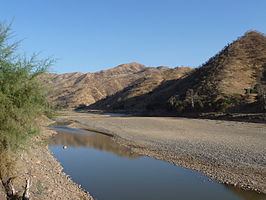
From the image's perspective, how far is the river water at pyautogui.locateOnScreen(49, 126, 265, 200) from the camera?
416 inches

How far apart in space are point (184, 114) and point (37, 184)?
4623cm

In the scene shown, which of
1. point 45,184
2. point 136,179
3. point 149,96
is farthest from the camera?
point 149,96

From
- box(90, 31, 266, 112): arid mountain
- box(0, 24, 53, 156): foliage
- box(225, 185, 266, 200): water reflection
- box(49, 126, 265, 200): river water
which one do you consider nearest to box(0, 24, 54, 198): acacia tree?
box(0, 24, 53, 156): foliage

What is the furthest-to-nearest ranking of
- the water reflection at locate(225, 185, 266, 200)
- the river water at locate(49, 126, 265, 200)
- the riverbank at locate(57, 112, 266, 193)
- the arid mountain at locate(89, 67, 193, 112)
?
the arid mountain at locate(89, 67, 193, 112) → the riverbank at locate(57, 112, 266, 193) → the river water at locate(49, 126, 265, 200) → the water reflection at locate(225, 185, 266, 200)

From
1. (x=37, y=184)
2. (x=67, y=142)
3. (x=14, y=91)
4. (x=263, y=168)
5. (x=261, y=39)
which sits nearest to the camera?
(x=14, y=91)

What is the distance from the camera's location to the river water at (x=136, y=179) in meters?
10.6

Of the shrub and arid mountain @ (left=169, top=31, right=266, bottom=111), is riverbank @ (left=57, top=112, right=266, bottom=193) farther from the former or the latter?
arid mountain @ (left=169, top=31, right=266, bottom=111)

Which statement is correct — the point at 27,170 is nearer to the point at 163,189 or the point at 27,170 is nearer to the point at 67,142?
the point at 163,189

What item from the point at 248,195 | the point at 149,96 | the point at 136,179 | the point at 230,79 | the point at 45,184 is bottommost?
the point at 136,179

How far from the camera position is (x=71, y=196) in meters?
9.54

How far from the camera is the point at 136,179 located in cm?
1292

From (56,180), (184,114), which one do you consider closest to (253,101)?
(184,114)

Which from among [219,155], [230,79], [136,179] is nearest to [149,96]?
[230,79]

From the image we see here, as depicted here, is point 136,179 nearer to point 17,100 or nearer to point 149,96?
point 17,100
